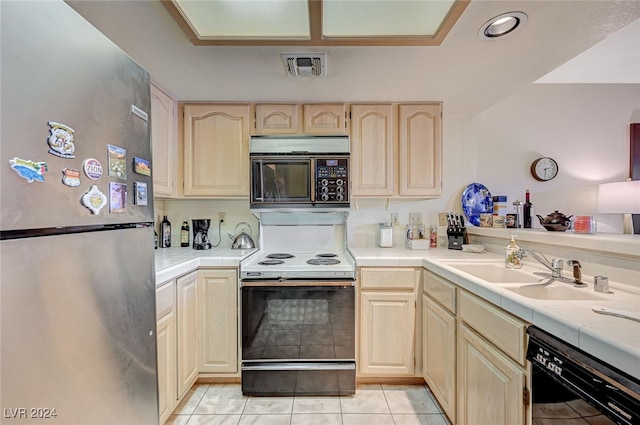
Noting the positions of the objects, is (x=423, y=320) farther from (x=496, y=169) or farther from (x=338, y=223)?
(x=496, y=169)

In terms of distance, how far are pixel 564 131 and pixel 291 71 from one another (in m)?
2.77

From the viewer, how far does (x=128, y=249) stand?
921 millimetres

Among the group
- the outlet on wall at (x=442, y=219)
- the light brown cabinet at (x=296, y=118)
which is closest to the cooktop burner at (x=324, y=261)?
the light brown cabinet at (x=296, y=118)

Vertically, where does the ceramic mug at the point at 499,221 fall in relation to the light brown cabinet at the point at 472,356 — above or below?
above

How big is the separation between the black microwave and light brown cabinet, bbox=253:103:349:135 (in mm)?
147

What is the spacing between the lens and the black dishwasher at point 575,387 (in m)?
0.65

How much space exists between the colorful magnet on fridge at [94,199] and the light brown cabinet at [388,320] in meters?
1.52

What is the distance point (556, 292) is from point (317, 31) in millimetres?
1678

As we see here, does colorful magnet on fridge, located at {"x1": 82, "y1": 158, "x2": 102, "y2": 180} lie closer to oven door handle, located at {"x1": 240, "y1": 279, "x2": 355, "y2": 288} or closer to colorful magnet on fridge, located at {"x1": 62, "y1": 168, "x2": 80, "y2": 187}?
colorful magnet on fridge, located at {"x1": 62, "y1": 168, "x2": 80, "y2": 187}

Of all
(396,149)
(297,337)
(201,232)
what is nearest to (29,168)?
(297,337)

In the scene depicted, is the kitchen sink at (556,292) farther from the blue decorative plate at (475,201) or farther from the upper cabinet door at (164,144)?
the upper cabinet door at (164,144)

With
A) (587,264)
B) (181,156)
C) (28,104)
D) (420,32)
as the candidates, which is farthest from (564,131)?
(28,104)

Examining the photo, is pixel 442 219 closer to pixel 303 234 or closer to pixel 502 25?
pixel 303 234

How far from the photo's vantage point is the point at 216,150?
2217mm
